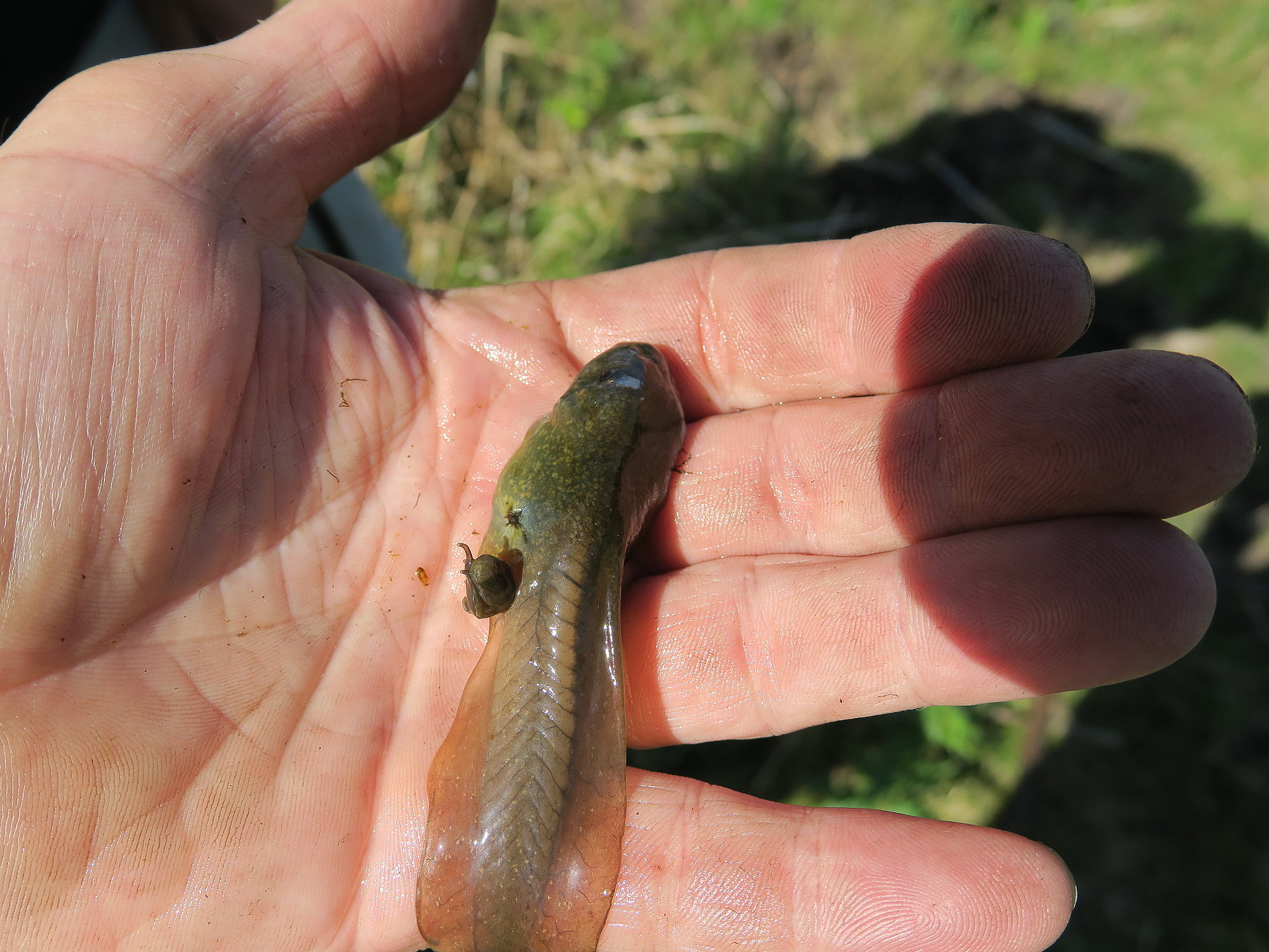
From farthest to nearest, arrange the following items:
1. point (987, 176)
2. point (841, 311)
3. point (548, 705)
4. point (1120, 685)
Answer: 1. point (987, 176)
2. point (1120, 685)
3. point (841, 311)
4. point (548, 705)

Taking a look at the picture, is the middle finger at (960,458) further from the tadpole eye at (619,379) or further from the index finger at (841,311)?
the tadpole eye at (619,379)

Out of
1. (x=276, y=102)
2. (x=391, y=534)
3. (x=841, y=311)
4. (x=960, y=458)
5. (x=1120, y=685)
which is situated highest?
(x=276, y=102)

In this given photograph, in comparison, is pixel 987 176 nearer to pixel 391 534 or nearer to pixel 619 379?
pixel 619 379

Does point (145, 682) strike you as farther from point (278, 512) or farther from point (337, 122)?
point (337, 122)

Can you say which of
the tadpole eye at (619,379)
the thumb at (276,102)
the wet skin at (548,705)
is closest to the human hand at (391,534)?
the thumb at (276,102)

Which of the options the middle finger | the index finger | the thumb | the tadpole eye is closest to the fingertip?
the index finger

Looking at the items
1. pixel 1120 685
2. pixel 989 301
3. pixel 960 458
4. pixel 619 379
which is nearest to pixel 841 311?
pixel 989 301
